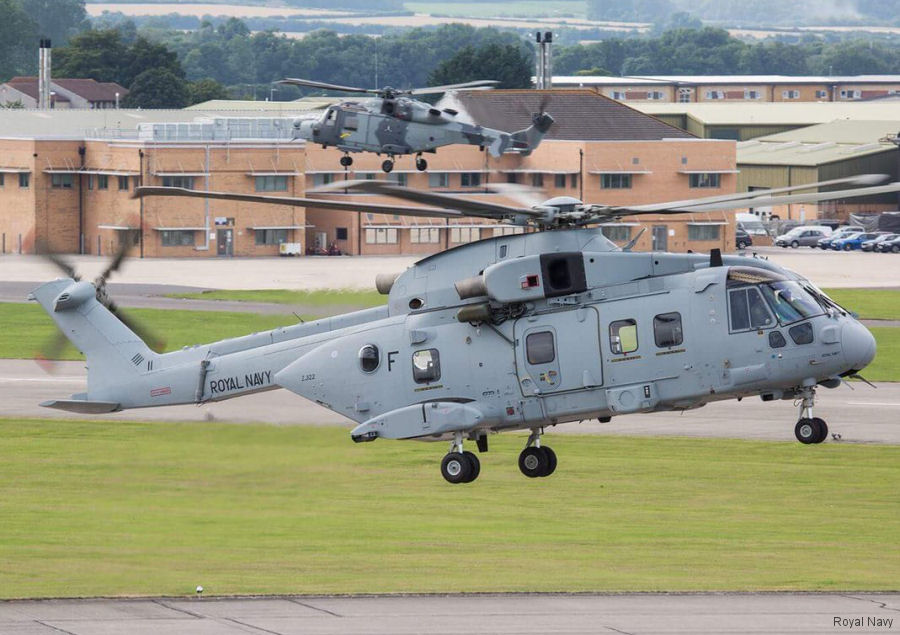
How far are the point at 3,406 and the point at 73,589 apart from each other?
21.3m

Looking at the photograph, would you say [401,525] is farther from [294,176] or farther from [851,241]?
[851,241]

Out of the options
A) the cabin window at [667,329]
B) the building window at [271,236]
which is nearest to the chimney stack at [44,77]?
the building window at [271,236]

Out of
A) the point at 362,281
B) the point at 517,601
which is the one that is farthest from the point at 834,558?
the point at 362,281

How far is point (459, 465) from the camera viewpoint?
31797 mm

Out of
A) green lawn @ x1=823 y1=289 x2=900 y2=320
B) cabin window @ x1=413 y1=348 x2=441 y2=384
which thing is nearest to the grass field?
cabin window @ x1=413 y1=348 x2=441 y2=384

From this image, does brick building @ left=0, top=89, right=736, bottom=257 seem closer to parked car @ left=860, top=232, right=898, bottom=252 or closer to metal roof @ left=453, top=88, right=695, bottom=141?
metal roof @ left=453, top=88, right=695, bottom=141

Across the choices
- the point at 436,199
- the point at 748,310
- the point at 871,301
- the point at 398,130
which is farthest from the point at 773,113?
the point at 436,199

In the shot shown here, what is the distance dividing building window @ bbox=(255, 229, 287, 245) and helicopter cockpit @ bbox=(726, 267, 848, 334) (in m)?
89.4

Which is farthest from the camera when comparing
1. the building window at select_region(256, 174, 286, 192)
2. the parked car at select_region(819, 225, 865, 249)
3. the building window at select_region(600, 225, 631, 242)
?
the parked car at select_region(819, 225, 865, 249)

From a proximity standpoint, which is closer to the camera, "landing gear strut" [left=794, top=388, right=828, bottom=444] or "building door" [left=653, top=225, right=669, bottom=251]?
"landing gear strut" [left=794, top=388, right=828, bottom=444]

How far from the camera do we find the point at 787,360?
29969 mm

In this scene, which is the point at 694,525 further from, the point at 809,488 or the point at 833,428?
the point at 833,428

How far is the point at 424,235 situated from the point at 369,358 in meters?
89.6

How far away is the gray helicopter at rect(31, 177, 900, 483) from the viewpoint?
98.7ft
